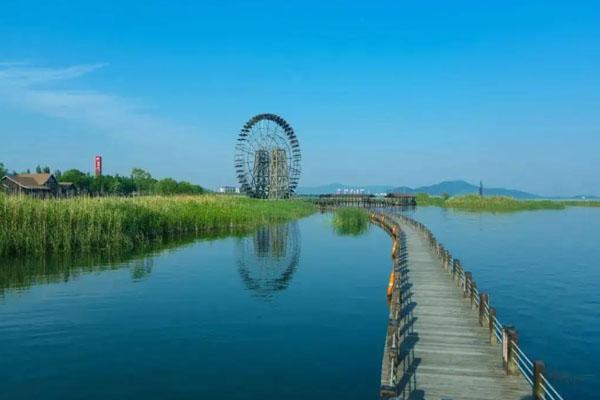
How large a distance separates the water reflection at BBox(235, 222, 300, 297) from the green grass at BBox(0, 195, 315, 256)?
482cm

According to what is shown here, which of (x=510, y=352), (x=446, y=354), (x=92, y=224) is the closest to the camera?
(x=510, y=352)

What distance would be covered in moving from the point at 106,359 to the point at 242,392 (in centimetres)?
408

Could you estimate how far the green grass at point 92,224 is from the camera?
25828mm

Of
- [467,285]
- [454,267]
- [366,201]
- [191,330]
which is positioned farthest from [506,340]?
[366,201]

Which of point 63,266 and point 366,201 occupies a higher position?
point 366,201

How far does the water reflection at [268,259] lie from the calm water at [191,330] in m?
0.18

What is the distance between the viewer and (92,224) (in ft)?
94.8

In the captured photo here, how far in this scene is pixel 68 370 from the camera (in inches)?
466

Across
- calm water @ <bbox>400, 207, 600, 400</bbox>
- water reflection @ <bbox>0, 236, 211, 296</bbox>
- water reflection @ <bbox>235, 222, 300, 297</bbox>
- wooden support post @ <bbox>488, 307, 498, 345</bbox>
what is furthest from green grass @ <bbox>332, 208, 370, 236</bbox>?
wooden support post @ <bbox>488, 307, 498, 345</bbox>

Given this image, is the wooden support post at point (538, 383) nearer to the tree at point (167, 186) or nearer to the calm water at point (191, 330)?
the calm water at point (191, 330)

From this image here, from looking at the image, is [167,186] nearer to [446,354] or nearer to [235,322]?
[235,322]

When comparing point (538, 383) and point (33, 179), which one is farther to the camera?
point (33, 179)

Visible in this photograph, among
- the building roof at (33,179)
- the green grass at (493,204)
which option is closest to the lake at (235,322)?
the building roof at (33,179)

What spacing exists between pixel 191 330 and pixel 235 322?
153cm
